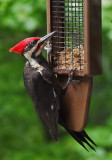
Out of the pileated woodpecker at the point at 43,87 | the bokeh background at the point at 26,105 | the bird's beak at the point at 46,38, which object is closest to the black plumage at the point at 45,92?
the pileated woodpecker at the point at 43,87

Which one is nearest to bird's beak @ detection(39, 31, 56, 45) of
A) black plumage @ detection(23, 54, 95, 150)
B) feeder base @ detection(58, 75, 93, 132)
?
black plumage @ detection(23, 54, 95, 150)

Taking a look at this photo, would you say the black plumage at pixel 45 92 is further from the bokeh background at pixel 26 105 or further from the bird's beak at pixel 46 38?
the bokeh background at pixel 26 105

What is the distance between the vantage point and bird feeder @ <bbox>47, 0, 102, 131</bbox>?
2984 mm

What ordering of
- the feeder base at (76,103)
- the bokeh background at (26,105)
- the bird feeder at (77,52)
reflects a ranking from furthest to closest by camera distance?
the bokeh background at (26,105) → the feeder base at (76,103) → the bird feeder at (77,52)

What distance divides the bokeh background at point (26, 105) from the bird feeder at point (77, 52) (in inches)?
64.1

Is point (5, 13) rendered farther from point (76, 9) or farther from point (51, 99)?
point (51, 99)

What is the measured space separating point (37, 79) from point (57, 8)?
57 cm

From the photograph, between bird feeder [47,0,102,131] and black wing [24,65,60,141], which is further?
black wing [24,65,60,141]

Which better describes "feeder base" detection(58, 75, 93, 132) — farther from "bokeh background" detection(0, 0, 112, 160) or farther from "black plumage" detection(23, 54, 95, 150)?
"bokeh background" detection(0, 0, 112, 160)

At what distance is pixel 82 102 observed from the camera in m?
3.19

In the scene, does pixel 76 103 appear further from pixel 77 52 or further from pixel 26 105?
pixel 26 105

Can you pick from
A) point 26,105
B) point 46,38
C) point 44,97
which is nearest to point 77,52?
point 46,38

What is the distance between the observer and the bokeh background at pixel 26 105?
5.12 meters

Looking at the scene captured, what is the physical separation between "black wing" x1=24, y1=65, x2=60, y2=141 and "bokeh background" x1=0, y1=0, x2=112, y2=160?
5.75 ft
